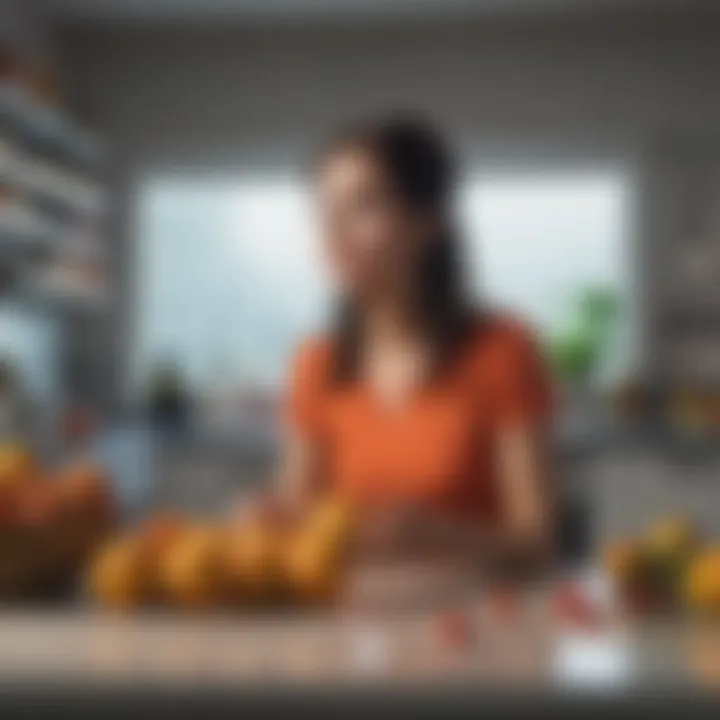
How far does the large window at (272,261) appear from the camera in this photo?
5.43ft

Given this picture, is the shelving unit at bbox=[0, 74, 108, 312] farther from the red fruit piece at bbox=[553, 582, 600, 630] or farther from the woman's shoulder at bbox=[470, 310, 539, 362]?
the red fruit piece at bbox=[553, 582, 600, 630]

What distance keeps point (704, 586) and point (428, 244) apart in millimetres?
242

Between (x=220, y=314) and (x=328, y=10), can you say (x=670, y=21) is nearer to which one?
(x=328, y=10)

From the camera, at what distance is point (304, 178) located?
171 cm

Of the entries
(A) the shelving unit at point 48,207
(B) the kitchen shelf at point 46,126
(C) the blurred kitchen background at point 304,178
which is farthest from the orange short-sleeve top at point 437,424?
(C) the blurred kitchen background at point 304,178

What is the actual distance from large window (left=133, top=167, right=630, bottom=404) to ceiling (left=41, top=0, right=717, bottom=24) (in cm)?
18

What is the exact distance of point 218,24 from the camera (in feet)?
5.42

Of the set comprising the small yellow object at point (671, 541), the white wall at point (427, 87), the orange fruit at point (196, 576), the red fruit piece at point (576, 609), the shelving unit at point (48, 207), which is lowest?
the red fruit piece at point (576, 609)

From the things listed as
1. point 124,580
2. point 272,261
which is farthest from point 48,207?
point 124,580

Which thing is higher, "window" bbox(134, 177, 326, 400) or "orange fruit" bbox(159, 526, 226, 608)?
"window" bbox(134, 177, 326, 400)

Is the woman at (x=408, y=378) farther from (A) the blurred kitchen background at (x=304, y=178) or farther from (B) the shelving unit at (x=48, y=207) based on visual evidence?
(A) the blurred kitchen background at (x=304, y=178)

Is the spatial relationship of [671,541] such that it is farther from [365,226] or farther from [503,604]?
[365,226]

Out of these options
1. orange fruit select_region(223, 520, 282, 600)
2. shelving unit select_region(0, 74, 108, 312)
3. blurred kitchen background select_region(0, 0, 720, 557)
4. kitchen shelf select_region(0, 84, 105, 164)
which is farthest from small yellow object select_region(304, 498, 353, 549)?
blurred kitchen background select_region(0, 0, 720, 557)

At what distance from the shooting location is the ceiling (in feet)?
5.22
